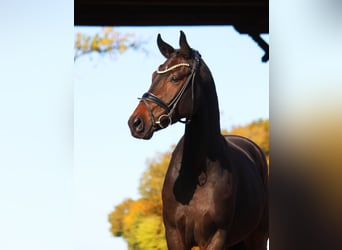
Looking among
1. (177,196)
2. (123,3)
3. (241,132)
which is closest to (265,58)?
(241,132)

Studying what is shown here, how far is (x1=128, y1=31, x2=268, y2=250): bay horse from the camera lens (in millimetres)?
2955

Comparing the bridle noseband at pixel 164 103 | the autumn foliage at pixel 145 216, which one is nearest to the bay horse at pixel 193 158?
the bridle noseband at pixel 164 103

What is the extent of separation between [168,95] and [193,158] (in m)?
0.30

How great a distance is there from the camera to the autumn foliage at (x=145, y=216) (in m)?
3.70

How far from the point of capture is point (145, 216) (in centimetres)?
374

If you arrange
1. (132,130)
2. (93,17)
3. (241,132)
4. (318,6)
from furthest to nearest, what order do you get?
(241,132)
(93,17)
(132,130)
(318,6)

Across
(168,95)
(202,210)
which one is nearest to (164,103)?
(168,95)

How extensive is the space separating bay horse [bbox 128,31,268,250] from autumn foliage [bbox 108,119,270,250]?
52 cm

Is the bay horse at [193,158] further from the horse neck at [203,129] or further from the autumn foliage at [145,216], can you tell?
the autumn foliage at [145,216]

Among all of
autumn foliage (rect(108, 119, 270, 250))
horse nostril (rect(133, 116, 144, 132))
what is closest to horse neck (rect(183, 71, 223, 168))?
horse nostril (rect(133, 116, 144, 132))

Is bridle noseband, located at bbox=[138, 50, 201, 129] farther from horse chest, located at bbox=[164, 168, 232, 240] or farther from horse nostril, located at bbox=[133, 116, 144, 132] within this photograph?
horse chest, located at bbox=[164, 168, 232, 240]

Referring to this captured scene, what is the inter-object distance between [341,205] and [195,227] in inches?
43.1

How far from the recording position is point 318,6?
6.78 feet

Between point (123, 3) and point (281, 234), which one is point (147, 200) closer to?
point (123, 3)
